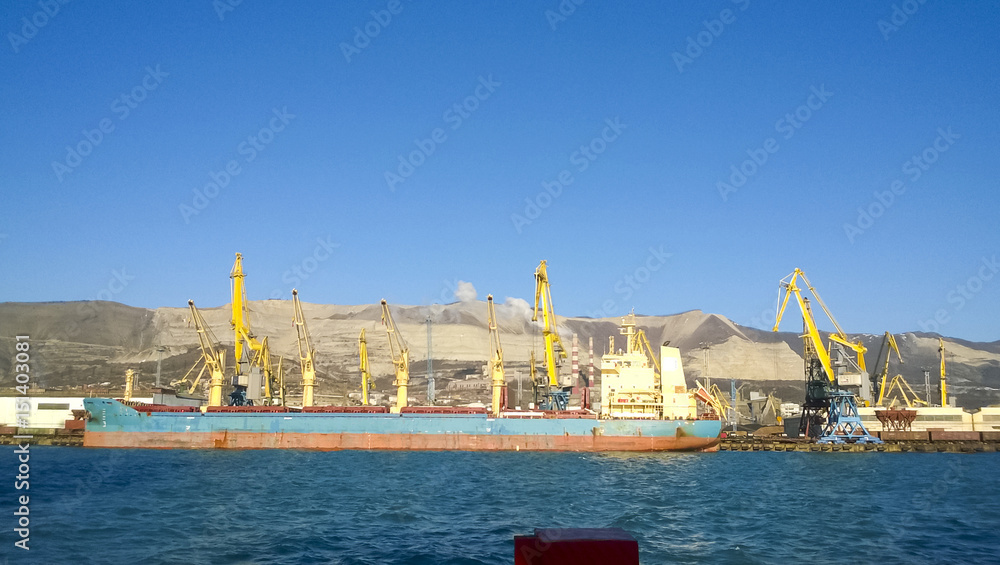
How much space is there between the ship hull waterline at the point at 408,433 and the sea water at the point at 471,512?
15417 mm

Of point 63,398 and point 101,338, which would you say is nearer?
point 63,398

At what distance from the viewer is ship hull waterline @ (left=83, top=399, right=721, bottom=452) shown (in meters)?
57.0

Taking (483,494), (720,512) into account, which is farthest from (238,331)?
(720,512)

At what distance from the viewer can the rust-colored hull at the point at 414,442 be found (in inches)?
2233

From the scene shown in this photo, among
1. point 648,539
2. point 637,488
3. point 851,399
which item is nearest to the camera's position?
point 648,539

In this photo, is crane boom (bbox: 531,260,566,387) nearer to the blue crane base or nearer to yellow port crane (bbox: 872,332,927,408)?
the blue crane base

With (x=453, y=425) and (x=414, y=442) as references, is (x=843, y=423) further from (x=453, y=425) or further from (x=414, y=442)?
(x=414, y=442)

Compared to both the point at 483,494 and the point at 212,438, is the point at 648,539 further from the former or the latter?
the point at 212,438

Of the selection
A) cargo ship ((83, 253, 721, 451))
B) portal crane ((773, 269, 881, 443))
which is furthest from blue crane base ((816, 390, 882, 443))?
cargo ship ((83, 253, 721, 451))

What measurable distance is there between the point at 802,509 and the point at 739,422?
8899 cm

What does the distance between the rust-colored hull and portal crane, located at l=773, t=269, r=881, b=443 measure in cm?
1865

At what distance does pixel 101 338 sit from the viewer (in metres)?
155

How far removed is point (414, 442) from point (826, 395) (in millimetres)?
41710

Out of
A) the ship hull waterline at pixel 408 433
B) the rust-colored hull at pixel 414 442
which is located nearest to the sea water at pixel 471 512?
the rust-colored hull at pixel 414 442
